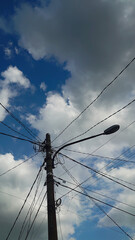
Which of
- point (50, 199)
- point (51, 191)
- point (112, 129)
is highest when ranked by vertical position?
point (112, 129)

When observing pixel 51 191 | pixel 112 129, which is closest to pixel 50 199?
pixel 51 191

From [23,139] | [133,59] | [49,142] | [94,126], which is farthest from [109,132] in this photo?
[23,139]

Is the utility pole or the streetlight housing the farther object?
the streetlight housing

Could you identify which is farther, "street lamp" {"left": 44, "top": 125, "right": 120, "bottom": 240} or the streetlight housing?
the streetlight housing

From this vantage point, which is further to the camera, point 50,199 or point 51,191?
point 51,191

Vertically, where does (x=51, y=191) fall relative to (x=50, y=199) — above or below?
above

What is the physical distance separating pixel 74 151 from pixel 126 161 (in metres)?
2.76

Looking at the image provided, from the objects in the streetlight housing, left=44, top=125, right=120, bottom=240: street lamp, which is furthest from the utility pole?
the streetlight housing

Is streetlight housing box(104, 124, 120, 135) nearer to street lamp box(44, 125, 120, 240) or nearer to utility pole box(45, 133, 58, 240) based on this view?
street lamp box(44, 125, 120, 240)

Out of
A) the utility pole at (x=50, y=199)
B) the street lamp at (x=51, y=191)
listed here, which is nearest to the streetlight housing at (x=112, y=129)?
the street lamp at (x=51, y=191)

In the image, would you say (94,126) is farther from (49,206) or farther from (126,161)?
(49,206)

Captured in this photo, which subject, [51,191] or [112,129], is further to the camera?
[51,191]

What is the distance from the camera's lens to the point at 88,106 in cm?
789

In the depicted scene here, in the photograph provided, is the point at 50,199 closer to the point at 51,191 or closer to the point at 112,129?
the point at 51,191
